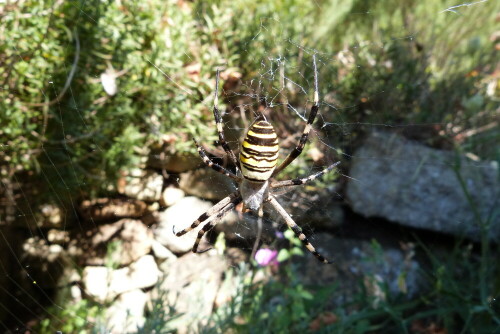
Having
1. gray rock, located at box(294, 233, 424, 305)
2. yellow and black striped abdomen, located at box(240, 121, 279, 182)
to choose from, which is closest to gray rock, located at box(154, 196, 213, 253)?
gray rock, located at box(294, 233, 424, 305)

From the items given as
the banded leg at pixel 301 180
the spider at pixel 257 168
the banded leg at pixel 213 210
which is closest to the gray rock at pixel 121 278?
the banded leg at pixel 213 210

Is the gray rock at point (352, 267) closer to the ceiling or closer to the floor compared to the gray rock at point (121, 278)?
closer to the floor

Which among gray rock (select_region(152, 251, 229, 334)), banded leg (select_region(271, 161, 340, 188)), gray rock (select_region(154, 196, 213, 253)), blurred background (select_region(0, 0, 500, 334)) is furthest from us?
gray rock (select_region(154, 196, 213, 253))

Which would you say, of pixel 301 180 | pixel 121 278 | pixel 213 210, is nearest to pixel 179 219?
pixel 121 278

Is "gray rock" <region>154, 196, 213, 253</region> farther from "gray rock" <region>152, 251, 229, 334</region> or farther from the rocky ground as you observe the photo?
"gray rock" <region>152, 251, 229, 334</region>

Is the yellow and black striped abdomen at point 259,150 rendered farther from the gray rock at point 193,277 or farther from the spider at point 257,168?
the gray rock at point 193,277

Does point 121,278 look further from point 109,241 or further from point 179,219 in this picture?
point 179,219
